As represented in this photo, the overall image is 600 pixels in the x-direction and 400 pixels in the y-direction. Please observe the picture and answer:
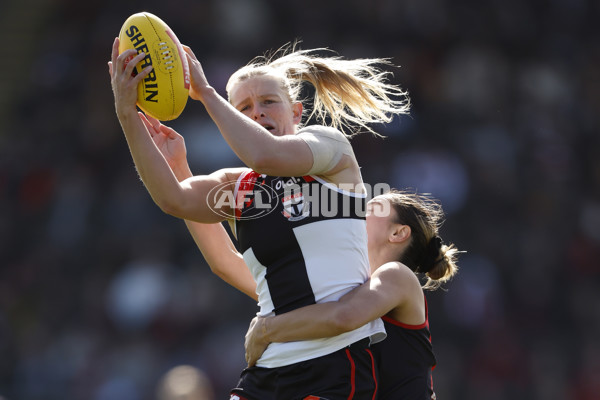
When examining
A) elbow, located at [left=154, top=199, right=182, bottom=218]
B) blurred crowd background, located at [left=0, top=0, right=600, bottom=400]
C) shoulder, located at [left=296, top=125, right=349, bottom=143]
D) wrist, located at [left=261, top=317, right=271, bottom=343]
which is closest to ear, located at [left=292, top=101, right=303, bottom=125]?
shoulder, located at [left=296, top=125, right=349, bottom=143]

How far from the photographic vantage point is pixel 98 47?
1114 cm

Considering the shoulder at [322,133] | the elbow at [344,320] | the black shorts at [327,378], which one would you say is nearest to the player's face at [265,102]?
the shoulder at [322,133]

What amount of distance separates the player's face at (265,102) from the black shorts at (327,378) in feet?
2.98

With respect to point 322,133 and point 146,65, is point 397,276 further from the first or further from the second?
point 146,65

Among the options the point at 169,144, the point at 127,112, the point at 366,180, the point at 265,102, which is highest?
the point at 127,112

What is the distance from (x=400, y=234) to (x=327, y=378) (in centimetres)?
97

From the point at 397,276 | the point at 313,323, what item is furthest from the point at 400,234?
the point at 313,323

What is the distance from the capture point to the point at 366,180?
935 cm

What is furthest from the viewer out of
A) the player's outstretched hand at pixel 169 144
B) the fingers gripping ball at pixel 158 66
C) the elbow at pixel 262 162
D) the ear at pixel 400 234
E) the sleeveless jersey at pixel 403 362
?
the ear at pixel 400 234

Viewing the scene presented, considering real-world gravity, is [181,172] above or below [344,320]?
above

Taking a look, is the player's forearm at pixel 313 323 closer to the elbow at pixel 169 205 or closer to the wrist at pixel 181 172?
the elbow at pixel 169 205

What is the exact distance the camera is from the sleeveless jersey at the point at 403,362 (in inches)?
127

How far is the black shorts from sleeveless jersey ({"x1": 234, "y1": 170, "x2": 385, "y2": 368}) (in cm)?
3

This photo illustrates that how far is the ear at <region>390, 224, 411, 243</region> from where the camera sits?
3664 mm
